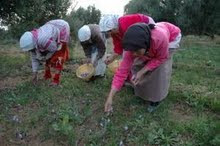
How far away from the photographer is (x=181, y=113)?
6.29m

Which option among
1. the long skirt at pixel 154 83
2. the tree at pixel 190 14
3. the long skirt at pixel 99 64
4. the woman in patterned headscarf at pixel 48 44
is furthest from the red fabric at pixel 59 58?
the tree at pixel 190 14

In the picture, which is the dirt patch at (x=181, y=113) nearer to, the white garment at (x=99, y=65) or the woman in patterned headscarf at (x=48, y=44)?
the white garment at (x=99, y=65)

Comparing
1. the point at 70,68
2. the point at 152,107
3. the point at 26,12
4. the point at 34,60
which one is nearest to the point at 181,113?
the point at 152,107

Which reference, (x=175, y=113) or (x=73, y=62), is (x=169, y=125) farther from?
(x=73, y=62)

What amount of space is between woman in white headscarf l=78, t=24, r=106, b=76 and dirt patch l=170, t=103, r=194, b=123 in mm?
1832

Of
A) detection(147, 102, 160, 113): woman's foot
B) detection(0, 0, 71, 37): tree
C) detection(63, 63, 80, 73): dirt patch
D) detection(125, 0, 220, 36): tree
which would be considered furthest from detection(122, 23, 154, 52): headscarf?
detection(125, 0, 220, 36): tree

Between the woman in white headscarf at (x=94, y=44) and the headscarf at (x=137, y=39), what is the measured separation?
2.24 m

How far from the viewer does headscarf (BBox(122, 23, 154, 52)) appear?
4953mm

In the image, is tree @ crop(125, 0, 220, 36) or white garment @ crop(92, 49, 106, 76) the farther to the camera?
tree @ crop(125, 0, 220, 36)

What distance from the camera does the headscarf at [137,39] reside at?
4.95 metres

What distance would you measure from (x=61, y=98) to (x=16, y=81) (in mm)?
1481

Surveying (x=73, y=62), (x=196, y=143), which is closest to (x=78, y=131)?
(x=196, y=143)

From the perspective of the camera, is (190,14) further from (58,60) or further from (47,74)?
(58,60)

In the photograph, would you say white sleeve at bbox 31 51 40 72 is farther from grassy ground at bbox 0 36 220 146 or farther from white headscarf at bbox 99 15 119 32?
white headscarf at bbox 99 15 119 32
